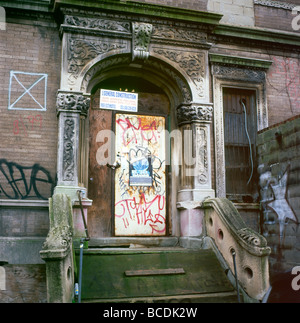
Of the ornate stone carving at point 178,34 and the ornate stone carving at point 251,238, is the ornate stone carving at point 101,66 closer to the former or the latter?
the ornate stone carving at point 178,34

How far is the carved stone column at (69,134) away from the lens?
7281 mm

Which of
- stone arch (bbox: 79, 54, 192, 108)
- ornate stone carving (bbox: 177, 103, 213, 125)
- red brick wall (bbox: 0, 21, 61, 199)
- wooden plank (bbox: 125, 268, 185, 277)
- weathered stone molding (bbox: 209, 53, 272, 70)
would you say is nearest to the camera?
wooden plank (bbox: 125, 268, 185, 277)

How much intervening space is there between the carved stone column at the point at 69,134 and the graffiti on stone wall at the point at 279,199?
4.10 meters

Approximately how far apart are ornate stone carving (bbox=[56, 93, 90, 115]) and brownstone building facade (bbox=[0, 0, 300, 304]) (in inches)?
0.8

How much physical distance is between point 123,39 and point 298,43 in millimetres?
4394

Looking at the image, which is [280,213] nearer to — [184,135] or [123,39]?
[184,135]

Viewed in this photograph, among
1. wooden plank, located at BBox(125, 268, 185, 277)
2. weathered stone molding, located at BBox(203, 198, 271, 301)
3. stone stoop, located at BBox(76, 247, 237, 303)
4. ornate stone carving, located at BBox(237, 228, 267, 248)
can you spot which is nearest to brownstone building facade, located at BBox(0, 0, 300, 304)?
weathered stone molding, located at BBox(203, 198, 271, 301)

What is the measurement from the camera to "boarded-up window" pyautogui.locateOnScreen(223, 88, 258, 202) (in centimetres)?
876

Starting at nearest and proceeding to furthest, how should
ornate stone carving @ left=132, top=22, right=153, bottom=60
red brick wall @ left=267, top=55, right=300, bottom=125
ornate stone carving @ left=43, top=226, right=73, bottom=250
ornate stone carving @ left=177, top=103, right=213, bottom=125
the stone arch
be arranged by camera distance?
Answer: ornate stone carving @ left=43, top=226, right=73, bottom=250 → the stone arch → ornate stone carving @ left=132, top=22, right=153, bottom=60 → ornate stone carving @ left=177, top=103, right=213, bottom=125 → red brick wall @ left=267, top=55, right=300, bottom=125

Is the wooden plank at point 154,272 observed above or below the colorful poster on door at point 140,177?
below

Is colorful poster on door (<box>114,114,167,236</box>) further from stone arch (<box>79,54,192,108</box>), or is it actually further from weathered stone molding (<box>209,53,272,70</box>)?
weathered stone molding (<box>209,53,272,70</box>)

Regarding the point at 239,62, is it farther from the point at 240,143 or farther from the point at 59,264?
the point at 59,264

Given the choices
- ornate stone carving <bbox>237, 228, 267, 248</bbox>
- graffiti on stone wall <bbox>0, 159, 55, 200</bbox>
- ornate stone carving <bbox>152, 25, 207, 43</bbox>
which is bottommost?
ornate stone carving <bbox>237, 228, 267, 248</bbox>

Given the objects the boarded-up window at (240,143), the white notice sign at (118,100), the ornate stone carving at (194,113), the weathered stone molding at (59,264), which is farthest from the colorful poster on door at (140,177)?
the weathered stone molding at (59,264)
